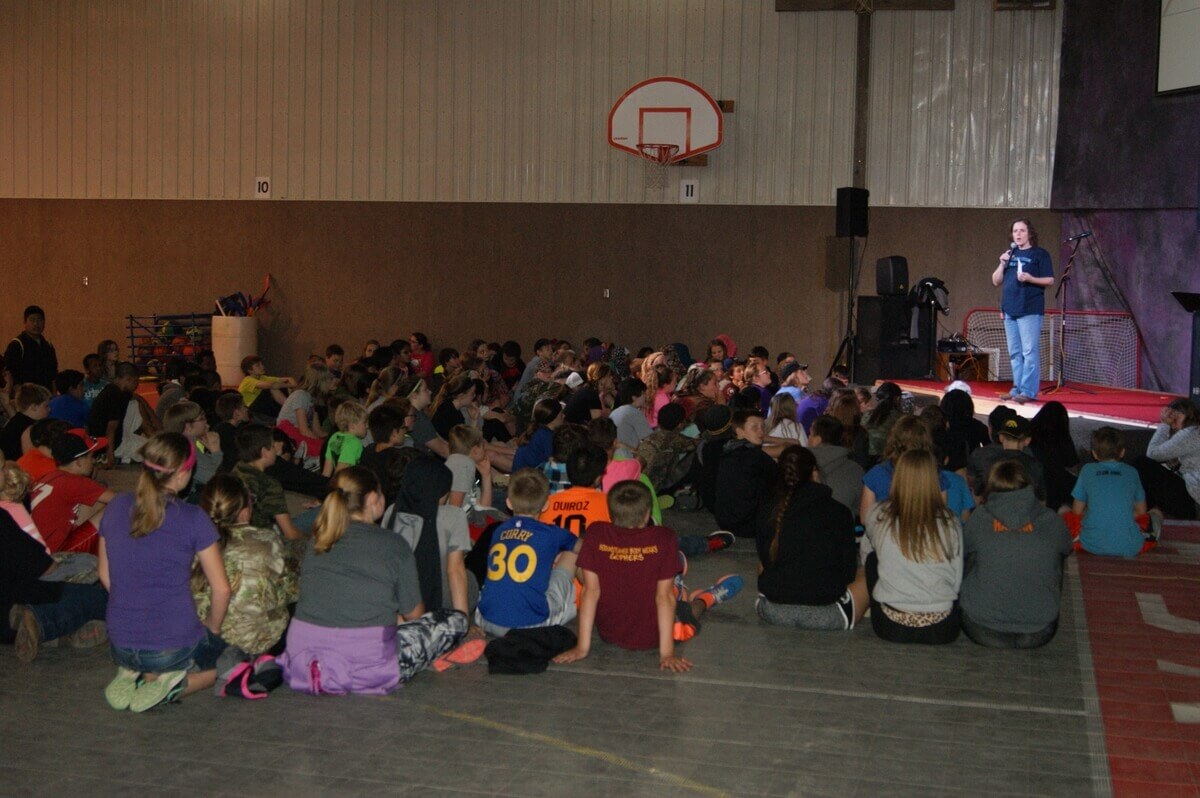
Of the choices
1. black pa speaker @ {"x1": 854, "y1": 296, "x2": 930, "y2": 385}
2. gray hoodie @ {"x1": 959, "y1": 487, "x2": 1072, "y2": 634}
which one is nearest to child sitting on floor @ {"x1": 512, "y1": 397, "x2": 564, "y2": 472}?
gray hoodie @ {"x1": 959, "y1": 487, "x2": 1072, "y2": 634}

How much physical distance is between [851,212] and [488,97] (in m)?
5.51

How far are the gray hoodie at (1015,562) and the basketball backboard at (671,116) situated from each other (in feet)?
36.4

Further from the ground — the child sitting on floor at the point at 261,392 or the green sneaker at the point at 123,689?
the child sitting on floor at the point at 261,392

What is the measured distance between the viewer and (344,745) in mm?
4387

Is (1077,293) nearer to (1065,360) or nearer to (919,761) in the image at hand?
(1065,360)

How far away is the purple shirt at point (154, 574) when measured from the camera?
15.2 ft

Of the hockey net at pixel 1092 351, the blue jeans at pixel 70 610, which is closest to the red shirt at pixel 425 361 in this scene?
the hockey net at pixel 1092 351

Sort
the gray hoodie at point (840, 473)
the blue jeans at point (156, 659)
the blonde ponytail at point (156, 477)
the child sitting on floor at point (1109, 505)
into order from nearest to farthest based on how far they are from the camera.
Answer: the blonde ponytail at point (156, 477), the blue jeans at point (156, 659), the gray hoodie at point (840, 473), the child sitting on floor at point (1109, 505)

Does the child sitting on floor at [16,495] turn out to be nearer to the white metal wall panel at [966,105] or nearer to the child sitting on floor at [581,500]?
the child sitting on floor at [581,500]

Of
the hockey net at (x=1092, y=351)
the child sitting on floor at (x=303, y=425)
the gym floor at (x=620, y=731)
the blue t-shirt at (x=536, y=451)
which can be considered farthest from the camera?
the hockey net at (x=1092, y=351)

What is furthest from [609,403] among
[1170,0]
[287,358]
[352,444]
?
[287,358]

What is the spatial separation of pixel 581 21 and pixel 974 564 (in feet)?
42.1

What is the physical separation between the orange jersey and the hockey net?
32.7 ft

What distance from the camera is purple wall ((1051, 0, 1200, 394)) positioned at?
13.3 metres
